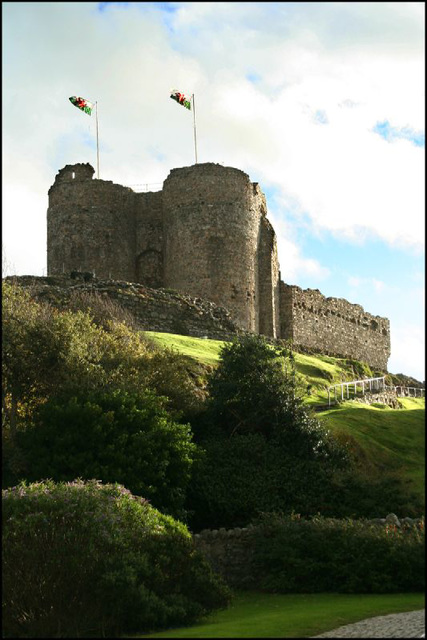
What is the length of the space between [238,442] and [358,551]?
7.57m

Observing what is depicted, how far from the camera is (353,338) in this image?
62000 mm

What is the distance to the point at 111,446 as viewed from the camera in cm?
2444

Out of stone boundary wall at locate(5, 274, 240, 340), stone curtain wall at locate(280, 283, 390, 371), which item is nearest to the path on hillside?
stone boundary wall at locate(5, 274, 240, 340)

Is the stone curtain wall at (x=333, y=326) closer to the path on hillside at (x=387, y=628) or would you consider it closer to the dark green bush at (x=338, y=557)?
the dark green bush at (x=338, y=557)

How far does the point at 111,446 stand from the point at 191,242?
88.2 feet

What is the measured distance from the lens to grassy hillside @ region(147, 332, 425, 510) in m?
28.8

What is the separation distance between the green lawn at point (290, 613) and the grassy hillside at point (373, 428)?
6.26m

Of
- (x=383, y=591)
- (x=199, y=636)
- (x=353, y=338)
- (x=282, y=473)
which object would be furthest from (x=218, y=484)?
(x=353, y=338)

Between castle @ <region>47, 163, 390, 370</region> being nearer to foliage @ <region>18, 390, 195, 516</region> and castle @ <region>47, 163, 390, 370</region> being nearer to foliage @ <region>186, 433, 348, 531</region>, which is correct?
foliage @ <region>186, 433, 348, 531</region>

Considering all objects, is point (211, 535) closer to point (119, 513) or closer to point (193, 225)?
point (119, 513)

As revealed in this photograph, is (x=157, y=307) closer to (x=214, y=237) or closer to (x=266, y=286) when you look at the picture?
(x=214, y=237)

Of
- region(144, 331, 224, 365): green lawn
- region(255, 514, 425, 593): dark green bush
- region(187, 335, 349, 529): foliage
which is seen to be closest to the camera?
region(255, 514, 425, 593): dark green bush

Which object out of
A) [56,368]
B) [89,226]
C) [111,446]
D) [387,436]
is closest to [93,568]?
[111,446]

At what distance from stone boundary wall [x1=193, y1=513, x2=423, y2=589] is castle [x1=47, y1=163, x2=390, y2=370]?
1018 inches
